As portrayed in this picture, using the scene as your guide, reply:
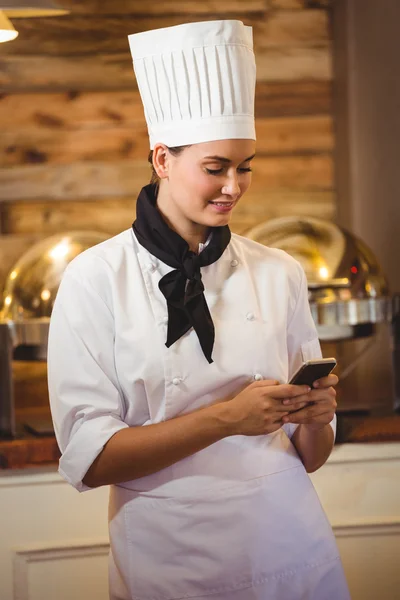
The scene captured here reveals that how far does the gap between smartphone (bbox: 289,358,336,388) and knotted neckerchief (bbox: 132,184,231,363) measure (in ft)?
0.57

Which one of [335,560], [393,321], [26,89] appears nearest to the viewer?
[335,560]

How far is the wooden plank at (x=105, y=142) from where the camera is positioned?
3.26 metres

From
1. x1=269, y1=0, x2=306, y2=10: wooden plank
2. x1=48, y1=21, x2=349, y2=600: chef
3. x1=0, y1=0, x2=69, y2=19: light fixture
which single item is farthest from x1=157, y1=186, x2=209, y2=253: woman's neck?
x1=269, y1=0, x2=306, y2=10: wooden plank

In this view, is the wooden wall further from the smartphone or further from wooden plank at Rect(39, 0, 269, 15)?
the smartphone

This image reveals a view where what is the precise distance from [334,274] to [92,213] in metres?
1.08

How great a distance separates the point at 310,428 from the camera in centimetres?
170

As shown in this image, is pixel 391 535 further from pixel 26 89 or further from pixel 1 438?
pixel 26 89

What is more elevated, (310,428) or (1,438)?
(310,428)

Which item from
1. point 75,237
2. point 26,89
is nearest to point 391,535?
point 75,237

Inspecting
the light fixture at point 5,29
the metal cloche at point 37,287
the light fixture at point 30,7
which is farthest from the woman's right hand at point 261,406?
the light fixture at point 5,29

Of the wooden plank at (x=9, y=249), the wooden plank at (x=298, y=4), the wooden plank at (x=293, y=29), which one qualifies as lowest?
the wooden plank at (x=9, y=249)

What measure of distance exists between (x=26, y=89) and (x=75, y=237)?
809mm

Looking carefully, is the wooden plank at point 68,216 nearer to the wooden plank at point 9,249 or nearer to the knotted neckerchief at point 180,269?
the wooden plank at point 9,249

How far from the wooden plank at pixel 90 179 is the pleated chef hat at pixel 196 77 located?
63.8 inches
